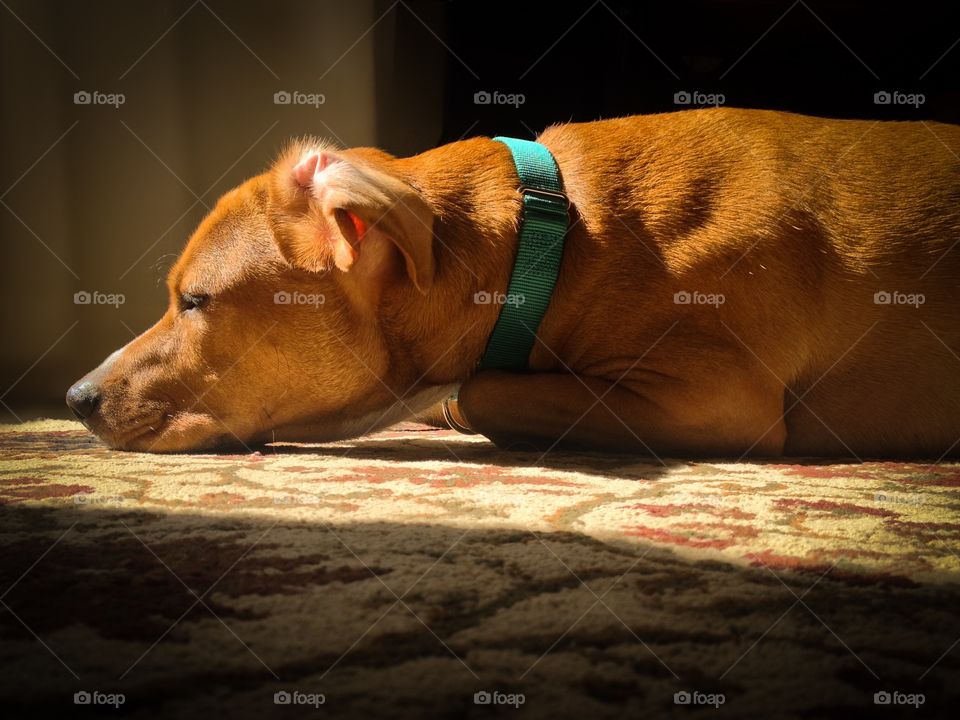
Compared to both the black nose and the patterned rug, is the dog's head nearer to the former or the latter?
the black nose

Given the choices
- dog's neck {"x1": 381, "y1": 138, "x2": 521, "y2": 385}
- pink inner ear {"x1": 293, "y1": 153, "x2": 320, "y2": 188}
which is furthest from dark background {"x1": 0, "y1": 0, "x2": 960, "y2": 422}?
dog's neck {"x1": 381, "y1": 138, "x2": 521, "y2": 385}

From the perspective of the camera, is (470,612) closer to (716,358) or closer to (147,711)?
(147,711)

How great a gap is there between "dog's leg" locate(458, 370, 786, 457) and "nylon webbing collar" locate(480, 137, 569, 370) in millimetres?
75

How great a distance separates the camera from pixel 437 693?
65cm

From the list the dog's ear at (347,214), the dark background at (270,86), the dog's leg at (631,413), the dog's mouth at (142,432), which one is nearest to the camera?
the dog's ear at (347,214)

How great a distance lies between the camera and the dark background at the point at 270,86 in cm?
313

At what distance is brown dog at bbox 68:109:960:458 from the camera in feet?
6.19

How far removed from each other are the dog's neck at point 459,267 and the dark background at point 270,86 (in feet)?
5.50

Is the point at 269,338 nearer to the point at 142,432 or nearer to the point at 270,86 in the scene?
the point at 142,432

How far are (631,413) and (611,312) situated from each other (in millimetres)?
232

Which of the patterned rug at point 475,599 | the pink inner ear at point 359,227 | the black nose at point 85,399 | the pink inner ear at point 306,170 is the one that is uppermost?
the pink inner ear at point 306,170

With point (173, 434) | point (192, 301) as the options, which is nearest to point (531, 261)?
point (192, 301)

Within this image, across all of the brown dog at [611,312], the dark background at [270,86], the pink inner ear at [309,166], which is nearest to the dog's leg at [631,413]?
the brown dog at [611,312]

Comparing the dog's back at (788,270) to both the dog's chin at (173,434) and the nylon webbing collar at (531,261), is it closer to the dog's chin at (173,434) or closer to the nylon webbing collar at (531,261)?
the nylon webbing collar at (531,261)
